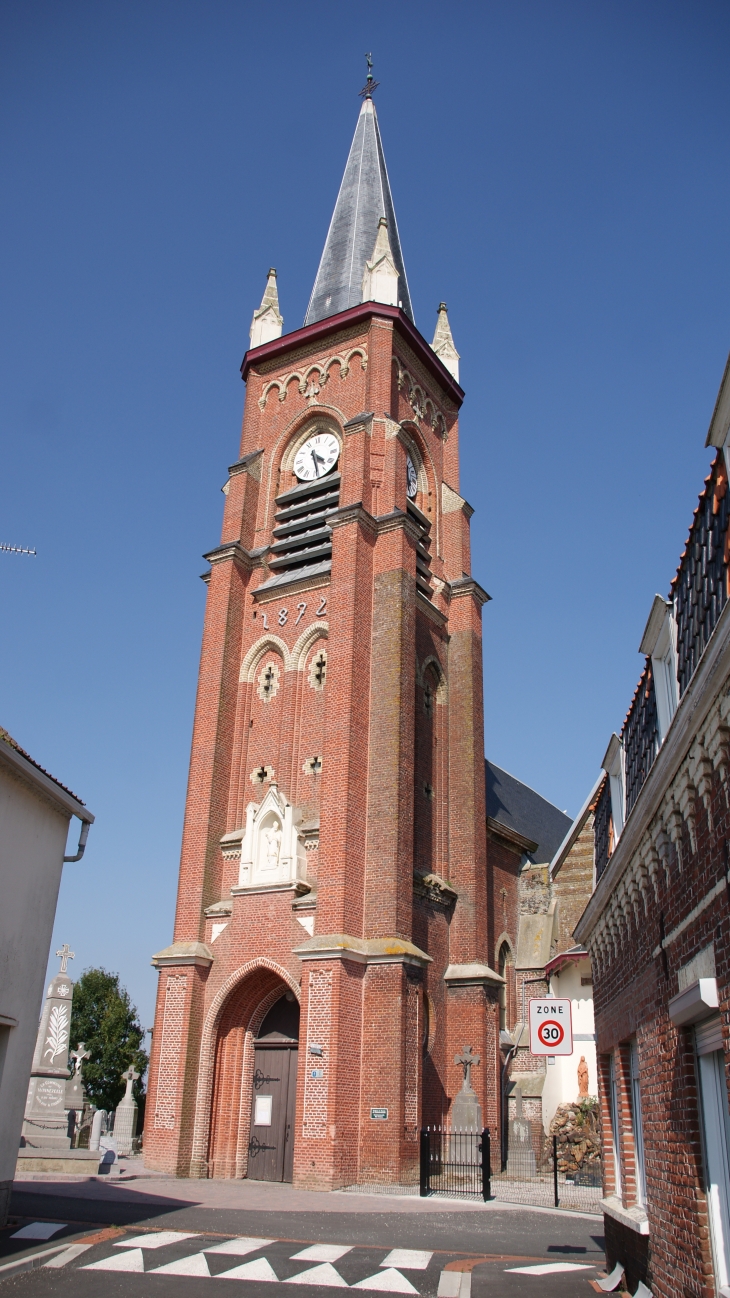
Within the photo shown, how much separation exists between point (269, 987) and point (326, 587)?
374 inches

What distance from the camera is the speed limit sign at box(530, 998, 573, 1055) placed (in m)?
11.4

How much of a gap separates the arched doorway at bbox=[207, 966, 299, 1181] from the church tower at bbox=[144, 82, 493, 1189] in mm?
45

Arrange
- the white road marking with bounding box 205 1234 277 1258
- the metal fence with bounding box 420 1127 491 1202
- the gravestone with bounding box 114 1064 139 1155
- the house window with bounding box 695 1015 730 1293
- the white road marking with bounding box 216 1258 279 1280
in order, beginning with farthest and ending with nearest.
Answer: the gravestone with bounding box 114 1064 139 1155 < the metal fence with bounding box 420 1127 491 1202 < the white road marking with bounding box 205 1234 277 1258 < the white road marking with bounding box 216 1258 279 1280 < the house window with bounding box 695 1015 730 1293

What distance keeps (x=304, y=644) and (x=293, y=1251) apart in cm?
1514

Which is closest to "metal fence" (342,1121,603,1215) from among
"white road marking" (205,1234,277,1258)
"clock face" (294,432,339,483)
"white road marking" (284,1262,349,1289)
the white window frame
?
"white road marking" (205,1234,277,1258)

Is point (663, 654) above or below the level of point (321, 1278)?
above

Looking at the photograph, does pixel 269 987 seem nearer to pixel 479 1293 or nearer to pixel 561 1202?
pixel 561 1202

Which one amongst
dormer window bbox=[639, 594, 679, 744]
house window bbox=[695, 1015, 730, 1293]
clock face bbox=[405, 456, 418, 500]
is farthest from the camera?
clock face bbox=[405, 456, 418, 500]

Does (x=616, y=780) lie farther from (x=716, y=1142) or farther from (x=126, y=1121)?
(x=126, y=1121)

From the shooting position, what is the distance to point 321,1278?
30.9ft

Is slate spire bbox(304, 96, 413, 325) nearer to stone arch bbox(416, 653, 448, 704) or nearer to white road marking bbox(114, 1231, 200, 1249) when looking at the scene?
stone arch bbox(416, 653, 448, 704)

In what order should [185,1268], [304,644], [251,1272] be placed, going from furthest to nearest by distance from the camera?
[304,644]
[185,1268]
[251,1272]

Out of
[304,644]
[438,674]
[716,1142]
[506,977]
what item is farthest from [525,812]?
[716,1142]

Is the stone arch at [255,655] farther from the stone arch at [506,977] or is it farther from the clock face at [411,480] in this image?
Answer: the stone arch at [506,977]
